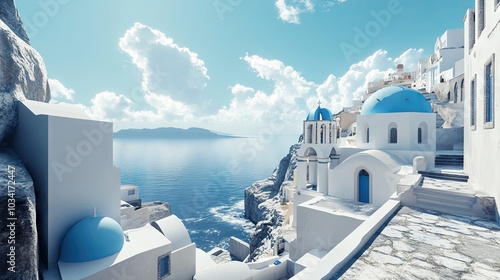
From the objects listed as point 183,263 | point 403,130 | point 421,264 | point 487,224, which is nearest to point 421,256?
point 421,264

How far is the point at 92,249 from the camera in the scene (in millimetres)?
7074

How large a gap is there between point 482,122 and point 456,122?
55.6 ft

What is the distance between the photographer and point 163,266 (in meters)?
8.61

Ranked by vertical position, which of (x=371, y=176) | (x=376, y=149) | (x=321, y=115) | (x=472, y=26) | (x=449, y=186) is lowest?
(x=371, y=176)

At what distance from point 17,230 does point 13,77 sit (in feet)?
18.9

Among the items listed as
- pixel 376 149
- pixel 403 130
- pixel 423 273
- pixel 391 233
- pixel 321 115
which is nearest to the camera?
pixel 423 273

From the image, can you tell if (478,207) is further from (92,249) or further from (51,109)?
(51,109)

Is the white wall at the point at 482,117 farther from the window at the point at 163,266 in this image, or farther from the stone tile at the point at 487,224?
the window at the point at 163,266

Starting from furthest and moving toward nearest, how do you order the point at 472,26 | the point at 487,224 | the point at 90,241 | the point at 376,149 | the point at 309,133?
the point at 309,133 < the point at 376,149 < the point at 90,241 < the point at 472,26 < the point at 487,224

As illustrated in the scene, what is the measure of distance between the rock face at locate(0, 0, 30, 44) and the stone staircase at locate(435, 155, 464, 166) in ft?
71.8

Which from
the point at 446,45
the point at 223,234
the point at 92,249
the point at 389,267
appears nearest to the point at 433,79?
the point at 446,45

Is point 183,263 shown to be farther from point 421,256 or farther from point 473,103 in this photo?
point 473,103

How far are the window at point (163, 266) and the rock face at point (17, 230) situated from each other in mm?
3745

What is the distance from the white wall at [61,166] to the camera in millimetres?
6984
